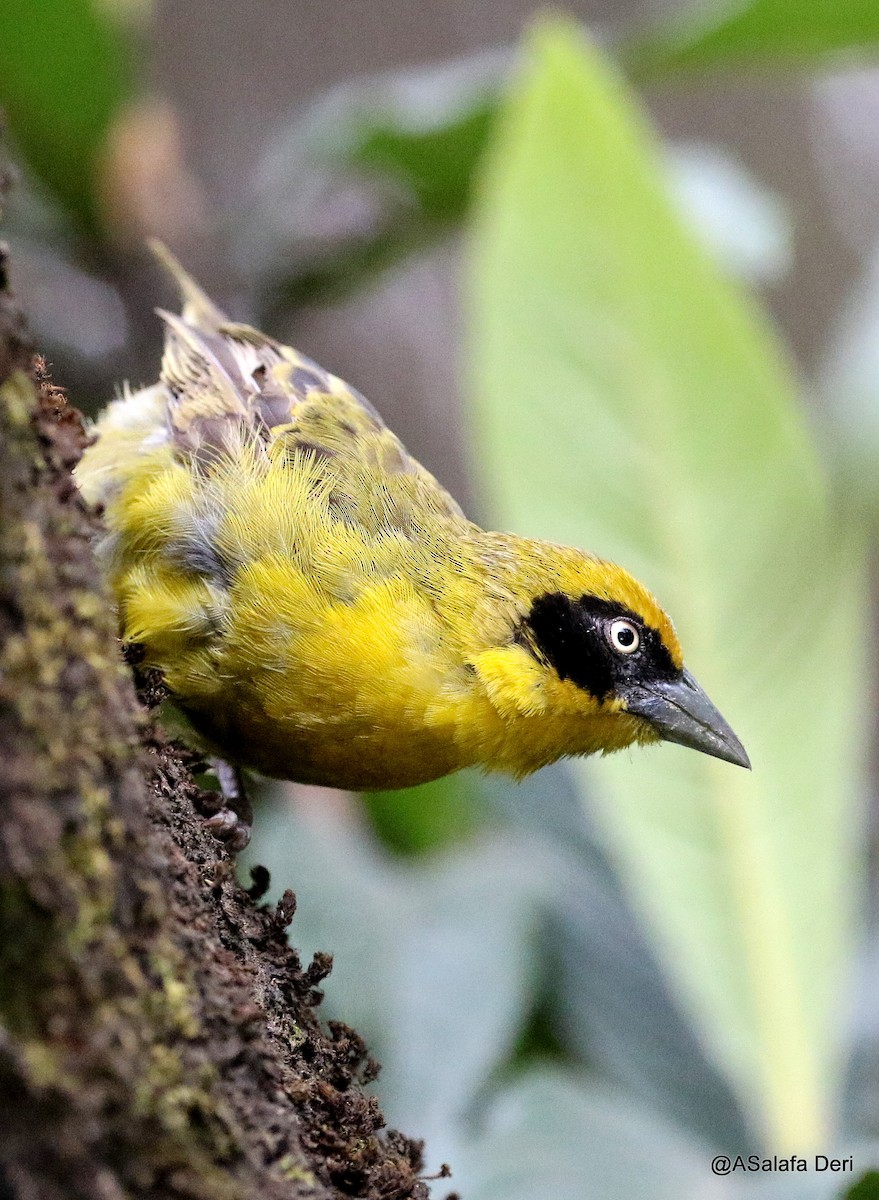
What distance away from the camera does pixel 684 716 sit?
302cm

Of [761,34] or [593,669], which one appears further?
[761,34]

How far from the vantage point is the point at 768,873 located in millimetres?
4164

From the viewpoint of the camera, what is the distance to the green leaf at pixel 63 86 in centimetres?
481

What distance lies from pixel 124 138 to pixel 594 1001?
382cm

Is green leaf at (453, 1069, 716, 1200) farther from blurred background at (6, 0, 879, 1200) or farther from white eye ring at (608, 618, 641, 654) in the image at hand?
white eye ring at (608, 618, 641, 654)

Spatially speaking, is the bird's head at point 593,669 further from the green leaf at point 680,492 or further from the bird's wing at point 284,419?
the green leaf at point 680,492

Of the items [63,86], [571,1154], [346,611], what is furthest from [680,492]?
[63,86]

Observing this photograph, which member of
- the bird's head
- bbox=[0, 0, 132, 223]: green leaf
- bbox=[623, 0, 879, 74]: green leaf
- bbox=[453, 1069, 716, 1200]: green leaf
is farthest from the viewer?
bbox=[0, 0, 132, 223]: green leaf

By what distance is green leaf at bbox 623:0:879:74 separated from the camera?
4.60m

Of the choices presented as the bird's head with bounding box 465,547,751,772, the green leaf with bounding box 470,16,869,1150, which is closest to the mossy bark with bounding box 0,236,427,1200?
the bird's head with bounding box 465,547,751,772

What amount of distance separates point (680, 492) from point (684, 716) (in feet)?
4.39

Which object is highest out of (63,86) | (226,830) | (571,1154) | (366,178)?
(366,178)

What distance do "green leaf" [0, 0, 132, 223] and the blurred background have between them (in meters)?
0.01

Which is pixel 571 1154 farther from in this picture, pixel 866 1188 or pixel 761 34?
pixel 761 34
